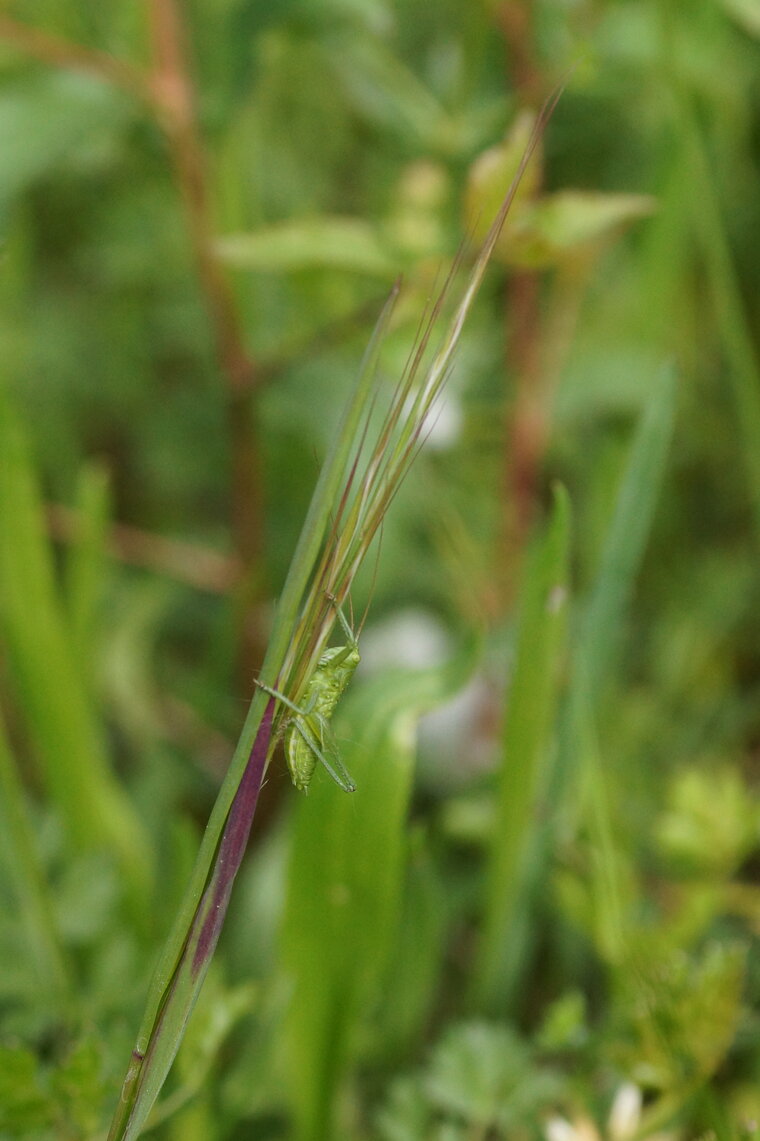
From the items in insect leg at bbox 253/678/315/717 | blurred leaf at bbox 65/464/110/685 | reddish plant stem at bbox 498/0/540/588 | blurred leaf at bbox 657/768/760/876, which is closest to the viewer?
insect leg at bbox 253/678/315/717

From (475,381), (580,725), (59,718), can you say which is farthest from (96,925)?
(475,381)

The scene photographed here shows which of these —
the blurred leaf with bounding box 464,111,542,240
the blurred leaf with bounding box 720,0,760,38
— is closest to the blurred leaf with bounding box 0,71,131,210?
the blurred leaf with bounding box 464,111,542,240

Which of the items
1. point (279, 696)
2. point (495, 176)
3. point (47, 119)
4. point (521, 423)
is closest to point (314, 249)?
point (495, 176)

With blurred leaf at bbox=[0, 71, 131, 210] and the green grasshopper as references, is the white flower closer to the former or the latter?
the green grasshopper

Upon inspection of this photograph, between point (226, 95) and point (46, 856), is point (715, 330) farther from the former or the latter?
point (46, 856)

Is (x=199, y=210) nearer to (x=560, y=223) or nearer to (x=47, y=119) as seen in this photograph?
(x=47, y=119)

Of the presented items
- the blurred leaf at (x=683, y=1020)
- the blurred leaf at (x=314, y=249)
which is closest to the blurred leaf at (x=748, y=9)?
the blurred leaf at (x=314, y=249)
